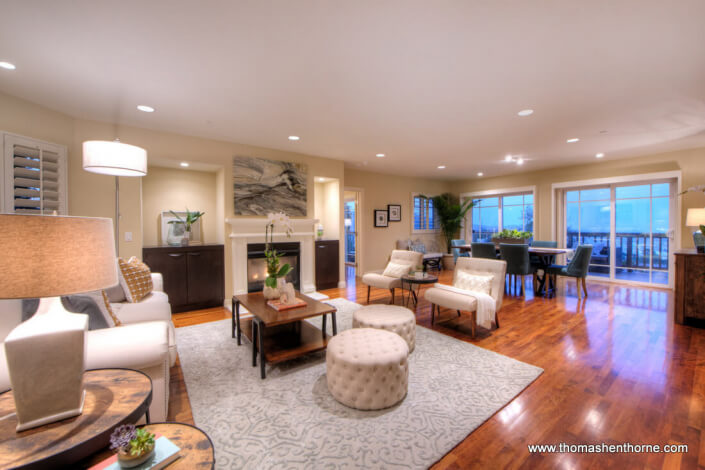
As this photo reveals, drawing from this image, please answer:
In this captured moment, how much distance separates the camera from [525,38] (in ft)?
6.66

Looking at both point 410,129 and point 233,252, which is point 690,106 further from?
point 233,252

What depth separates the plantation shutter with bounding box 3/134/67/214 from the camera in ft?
9.20

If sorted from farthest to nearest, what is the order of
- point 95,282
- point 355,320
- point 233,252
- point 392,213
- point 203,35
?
point 392,213, point 233,252, point 355,320, point 203,35, point 95,282

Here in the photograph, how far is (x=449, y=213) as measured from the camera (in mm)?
8305

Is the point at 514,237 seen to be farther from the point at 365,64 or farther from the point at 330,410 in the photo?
the point at 330,410

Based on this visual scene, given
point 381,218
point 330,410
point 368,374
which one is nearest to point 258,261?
point 330,410

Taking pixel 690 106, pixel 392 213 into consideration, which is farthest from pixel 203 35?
pixel 392 213

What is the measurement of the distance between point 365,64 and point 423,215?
633 cm

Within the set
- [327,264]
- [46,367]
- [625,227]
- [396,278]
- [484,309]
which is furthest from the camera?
[625,227]

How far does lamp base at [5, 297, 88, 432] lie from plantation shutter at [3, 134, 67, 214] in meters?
2.76

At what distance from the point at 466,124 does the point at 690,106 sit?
2244 mm

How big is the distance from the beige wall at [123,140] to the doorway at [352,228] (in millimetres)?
2494

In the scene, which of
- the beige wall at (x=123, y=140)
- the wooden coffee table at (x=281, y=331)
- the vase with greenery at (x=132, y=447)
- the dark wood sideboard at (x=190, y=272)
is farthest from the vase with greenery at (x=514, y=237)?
the vase with greenery at (x=132, y=447)

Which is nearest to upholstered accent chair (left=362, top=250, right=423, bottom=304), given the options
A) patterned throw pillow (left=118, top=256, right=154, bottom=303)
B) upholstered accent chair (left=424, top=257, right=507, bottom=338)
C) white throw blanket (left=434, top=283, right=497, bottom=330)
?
upholstered accent chair (left=424, top=257, right=507, bottom=338)
